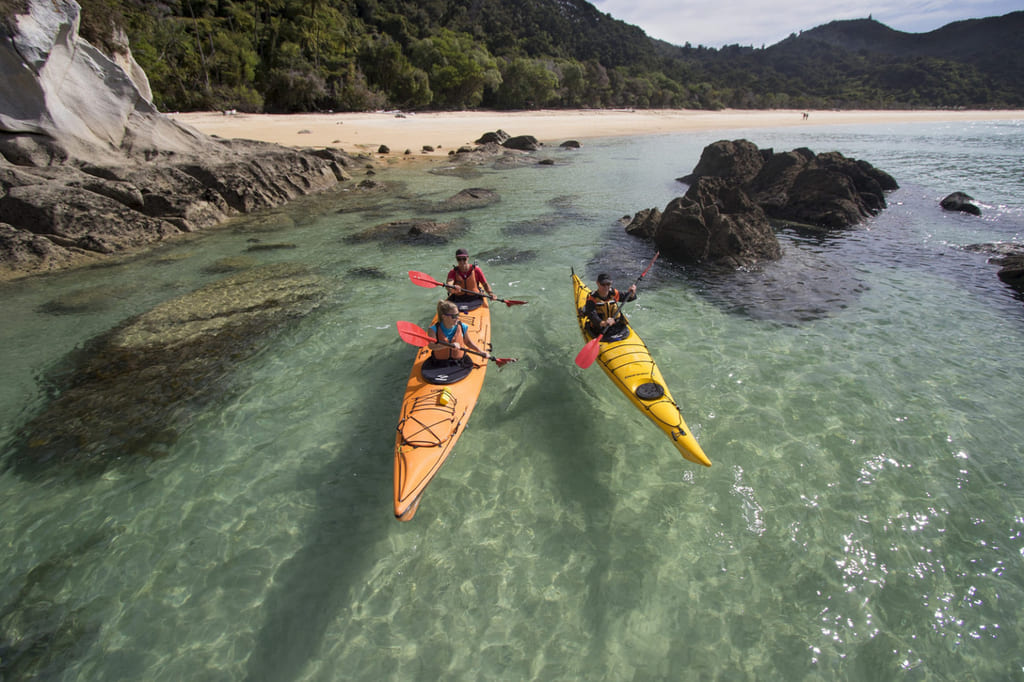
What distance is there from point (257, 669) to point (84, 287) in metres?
11.2

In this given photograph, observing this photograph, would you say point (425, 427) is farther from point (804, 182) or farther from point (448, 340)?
point (804, 182)

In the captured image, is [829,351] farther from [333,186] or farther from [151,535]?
[333,186]

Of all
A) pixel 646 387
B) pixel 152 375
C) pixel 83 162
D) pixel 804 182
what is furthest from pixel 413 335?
pixel 804 182

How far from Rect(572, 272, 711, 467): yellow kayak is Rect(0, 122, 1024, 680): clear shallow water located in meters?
0.65

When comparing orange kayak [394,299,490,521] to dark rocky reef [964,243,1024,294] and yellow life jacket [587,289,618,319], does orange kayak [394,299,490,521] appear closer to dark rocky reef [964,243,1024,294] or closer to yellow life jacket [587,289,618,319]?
yellow life jacket [587,289,618,319]

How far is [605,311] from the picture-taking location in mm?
7773

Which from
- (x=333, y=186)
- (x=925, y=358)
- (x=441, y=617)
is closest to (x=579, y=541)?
(x=441, y=617)

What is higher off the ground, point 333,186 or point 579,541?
point 333,186

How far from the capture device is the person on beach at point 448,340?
6.29 meters

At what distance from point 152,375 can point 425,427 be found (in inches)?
205

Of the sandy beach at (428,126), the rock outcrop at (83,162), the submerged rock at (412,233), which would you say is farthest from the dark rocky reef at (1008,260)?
the sandy beach at (428,126)

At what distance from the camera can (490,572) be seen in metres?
4.50

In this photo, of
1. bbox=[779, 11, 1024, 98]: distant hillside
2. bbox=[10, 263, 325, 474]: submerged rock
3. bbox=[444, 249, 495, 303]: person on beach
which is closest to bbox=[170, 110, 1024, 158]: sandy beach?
bbox=[10, 263, 325, 474]: submerged rock

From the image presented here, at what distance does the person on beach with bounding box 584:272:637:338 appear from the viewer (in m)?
7.32
